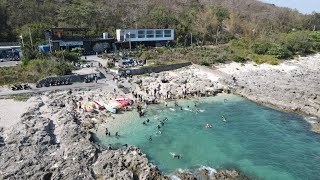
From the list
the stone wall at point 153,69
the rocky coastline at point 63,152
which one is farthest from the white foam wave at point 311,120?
the stone wall at point 153,69

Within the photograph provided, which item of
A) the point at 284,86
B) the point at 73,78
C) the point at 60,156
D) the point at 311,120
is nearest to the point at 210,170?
the point at 60,156

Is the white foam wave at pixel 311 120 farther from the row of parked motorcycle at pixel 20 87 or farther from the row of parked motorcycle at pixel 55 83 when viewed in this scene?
the row of parked motorcycle at pixel 20 87

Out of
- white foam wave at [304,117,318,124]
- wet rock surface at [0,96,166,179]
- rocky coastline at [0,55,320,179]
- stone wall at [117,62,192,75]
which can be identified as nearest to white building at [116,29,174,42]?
stone wall at [117,62,192,75]

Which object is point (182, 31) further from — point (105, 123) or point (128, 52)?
point (105, 123)

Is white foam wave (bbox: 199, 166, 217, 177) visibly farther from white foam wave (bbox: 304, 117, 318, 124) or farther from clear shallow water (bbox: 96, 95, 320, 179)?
white foam wave (bbox: 304, 117, 318, 124)

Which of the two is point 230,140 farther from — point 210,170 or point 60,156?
point 60,156

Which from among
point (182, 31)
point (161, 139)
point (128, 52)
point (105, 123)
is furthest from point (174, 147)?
point (182, 31)
